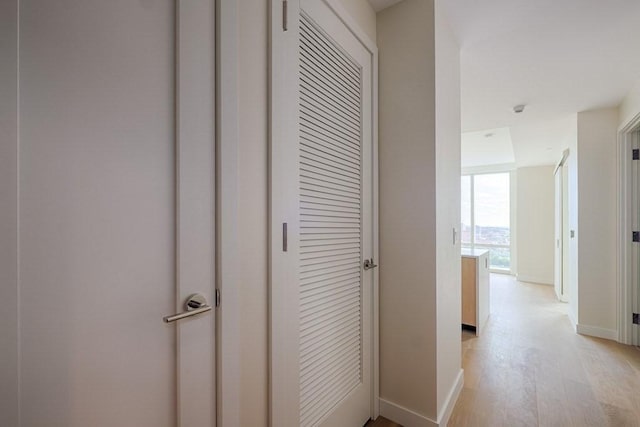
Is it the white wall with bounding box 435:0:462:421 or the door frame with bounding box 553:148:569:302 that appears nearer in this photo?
the white wall with bounding box 435:0:462:421

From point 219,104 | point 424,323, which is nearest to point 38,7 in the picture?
point 219,104

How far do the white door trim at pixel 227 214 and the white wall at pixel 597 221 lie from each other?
148 inches

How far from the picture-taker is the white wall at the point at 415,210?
1540 mm

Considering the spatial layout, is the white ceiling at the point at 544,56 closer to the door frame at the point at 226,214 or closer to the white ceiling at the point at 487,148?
the white ceiling at the point at 487,148

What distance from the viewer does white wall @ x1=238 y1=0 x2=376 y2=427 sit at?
0.93 metres

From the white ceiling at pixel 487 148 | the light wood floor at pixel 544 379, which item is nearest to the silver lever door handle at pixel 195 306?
the light wood floor at pixel 544 379

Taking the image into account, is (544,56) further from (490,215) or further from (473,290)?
(490,215)

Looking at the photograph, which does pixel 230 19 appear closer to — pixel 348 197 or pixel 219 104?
pixel 219 104

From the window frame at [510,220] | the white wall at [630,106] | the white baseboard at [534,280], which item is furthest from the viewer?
the window frame at [510,220]

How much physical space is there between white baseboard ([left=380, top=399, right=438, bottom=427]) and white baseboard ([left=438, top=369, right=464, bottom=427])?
0.08m

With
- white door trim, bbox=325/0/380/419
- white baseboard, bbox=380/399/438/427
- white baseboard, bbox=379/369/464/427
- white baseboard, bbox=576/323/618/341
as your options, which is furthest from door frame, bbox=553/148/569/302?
white baseboard, bbox=380/399/438/427

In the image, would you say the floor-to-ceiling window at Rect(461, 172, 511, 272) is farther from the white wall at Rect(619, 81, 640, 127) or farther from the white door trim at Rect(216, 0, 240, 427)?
the white door trim at Rect(216, 0, 240, 427)

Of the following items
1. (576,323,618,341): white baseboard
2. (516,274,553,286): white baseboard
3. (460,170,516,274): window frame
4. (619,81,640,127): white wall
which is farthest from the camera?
(460,170,516,274): window frame

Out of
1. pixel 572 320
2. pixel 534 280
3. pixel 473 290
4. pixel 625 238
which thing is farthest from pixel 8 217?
pixel 534 280
